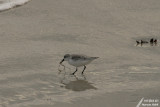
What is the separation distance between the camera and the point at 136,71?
29.8ft

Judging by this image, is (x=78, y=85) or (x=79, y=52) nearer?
(x=78, y=85)

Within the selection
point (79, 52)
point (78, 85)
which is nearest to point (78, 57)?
point (78, 85)

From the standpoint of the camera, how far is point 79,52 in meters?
10.2

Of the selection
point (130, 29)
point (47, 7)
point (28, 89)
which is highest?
point (47, 7)

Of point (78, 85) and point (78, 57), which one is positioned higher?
point (78, 57)

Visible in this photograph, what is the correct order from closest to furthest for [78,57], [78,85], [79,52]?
[78,85] < [78,57] < [79,52]

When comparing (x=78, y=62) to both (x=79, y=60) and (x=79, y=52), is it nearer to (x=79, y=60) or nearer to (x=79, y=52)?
(x=79, y=60)

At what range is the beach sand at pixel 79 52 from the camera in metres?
7.82

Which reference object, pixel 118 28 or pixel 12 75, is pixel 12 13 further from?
pixel 12 75

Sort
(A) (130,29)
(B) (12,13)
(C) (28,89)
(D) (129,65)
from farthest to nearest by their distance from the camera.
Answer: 1. (B) (12,13)
2. (A) (130,29)
3. (D) (129,65)
4. (C) (28,89)

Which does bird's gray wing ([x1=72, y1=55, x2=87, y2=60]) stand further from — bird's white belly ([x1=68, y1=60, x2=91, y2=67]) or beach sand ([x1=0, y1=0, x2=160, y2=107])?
beach sand ([x1=0, y1=0, x2=160, y2=107])

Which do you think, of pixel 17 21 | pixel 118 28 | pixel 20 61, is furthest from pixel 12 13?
pixel 20 61

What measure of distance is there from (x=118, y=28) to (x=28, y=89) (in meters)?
4.63

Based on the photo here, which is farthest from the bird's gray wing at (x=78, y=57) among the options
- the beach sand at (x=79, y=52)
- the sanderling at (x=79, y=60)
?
the beach sand at (x=79, y=52)
